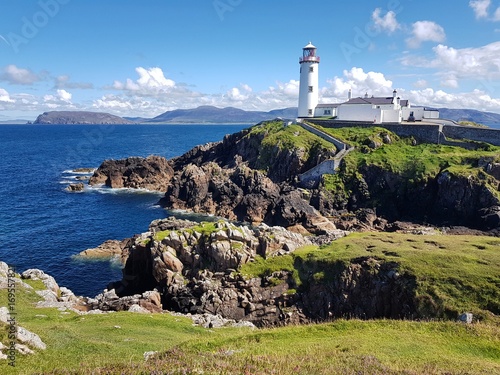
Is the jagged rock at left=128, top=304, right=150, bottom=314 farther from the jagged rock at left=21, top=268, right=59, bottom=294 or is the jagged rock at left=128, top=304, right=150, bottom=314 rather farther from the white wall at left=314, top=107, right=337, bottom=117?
the white wall at left=314, top=107, right=337, bottom=117

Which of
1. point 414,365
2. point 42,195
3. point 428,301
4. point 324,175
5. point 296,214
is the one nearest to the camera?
point 414,365

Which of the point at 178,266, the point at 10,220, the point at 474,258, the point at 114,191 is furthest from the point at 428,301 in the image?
the point at 114,191

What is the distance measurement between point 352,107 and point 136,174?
54.9 metres

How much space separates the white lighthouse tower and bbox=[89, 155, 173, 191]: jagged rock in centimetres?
3921

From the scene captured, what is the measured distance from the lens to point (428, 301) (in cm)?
2873

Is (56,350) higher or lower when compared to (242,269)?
higher

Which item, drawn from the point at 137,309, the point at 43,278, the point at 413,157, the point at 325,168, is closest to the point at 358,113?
the point at 413,157

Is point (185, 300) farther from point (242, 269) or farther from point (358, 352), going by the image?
point (358, 352)

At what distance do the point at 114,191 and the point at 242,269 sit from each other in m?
60.0

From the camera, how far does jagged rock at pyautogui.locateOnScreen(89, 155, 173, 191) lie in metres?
92.6

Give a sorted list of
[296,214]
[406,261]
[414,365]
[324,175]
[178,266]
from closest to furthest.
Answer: [414,365] < [406,261] < [178,266] < [296,214] < [324,175]

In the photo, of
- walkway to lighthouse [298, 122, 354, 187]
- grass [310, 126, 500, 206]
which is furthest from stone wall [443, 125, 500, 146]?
walkway to lighthouse [298, 122, 354, 187]

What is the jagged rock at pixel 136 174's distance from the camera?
92562mm

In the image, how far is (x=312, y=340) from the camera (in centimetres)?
1911
